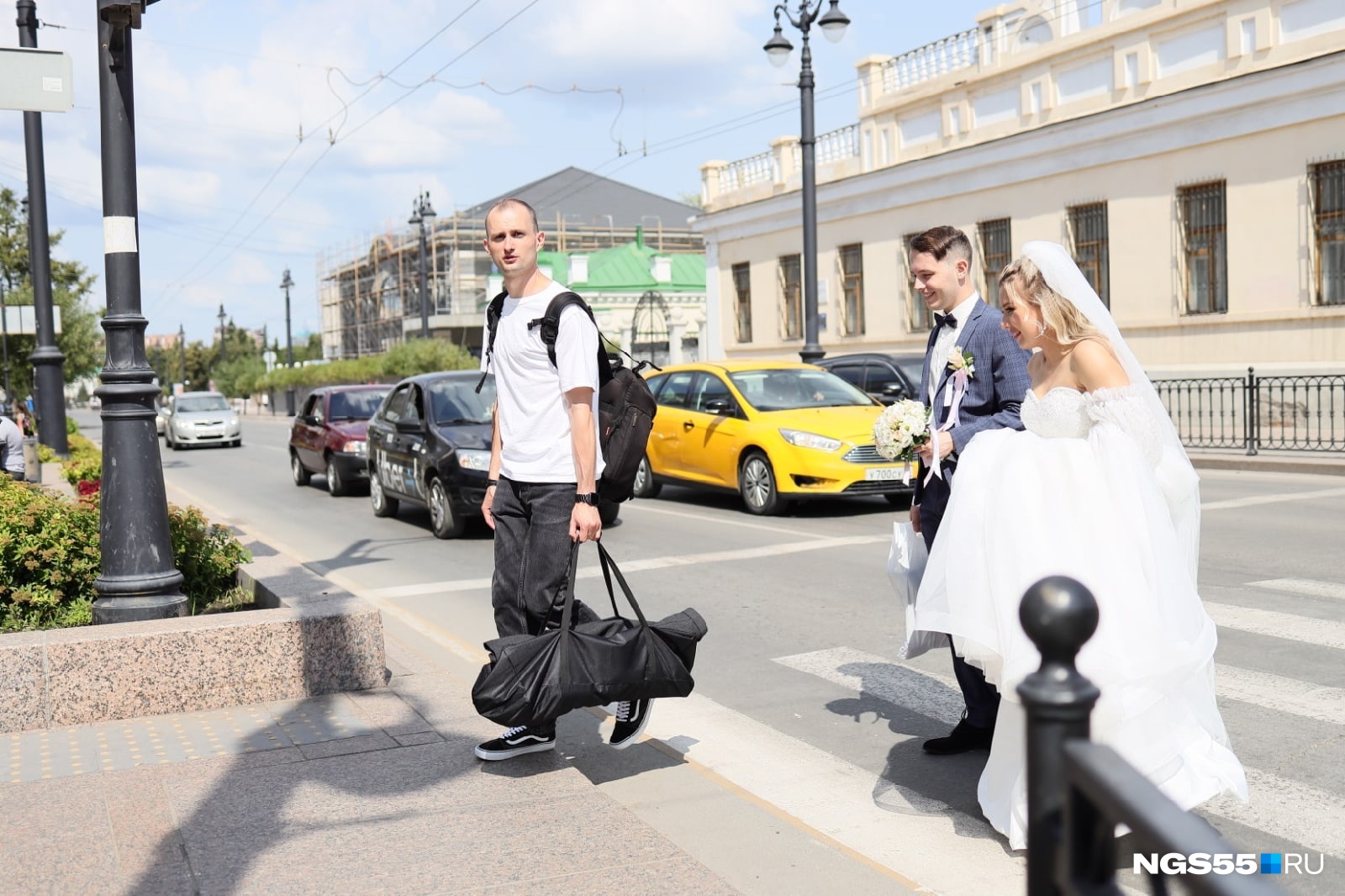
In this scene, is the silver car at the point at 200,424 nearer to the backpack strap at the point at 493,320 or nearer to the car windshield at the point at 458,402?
the car windshield at the point at 458,402

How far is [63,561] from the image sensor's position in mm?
6410

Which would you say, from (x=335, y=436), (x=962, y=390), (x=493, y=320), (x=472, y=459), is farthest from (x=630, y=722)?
(x=335, y=436)

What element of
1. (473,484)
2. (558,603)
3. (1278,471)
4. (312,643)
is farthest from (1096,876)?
(1278,471)

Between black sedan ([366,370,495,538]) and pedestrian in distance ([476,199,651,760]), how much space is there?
7042 millimetres

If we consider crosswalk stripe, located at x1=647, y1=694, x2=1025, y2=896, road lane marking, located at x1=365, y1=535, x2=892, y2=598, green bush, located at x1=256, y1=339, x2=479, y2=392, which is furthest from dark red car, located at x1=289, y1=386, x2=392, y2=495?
green bush, located at x1=256, y1=339, x2=479, y2=392

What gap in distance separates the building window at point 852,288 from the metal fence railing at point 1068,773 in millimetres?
29128

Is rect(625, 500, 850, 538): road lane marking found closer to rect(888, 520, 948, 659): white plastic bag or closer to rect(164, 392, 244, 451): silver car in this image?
rect(888, 520, 948, 659): white plastic bag

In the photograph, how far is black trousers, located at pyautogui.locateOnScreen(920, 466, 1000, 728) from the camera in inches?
194

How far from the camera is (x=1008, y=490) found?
390cm

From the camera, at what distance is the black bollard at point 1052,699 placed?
→ 1.36 m

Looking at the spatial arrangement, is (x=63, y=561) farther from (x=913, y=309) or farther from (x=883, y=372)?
(x=913, y=309)

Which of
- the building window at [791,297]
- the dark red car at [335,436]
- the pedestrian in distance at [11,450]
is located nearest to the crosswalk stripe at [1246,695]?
the pedestrian in distance at [11,450]

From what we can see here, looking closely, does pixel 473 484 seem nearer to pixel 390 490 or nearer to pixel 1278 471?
pixel 390 490

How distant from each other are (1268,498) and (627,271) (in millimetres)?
45181
